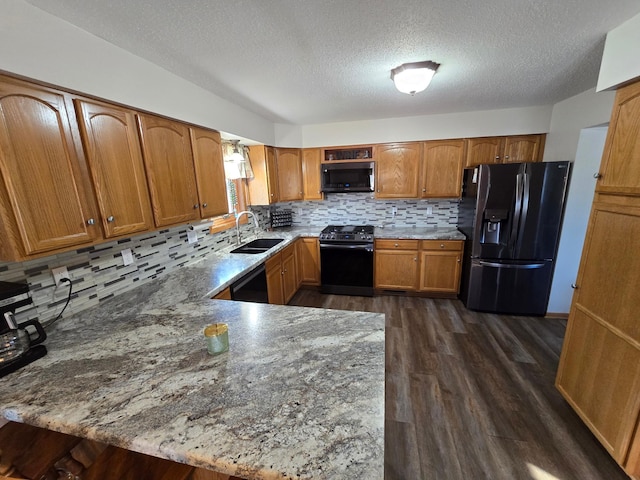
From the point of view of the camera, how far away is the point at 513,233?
2.71 m

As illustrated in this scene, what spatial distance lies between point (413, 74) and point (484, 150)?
6.34ft

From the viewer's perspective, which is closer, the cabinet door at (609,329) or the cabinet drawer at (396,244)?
the cabinet door at (609,329)

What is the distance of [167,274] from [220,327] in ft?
4.11

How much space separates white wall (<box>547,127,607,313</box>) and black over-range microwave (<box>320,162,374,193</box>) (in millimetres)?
2034

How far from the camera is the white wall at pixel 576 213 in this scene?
7.86 ft

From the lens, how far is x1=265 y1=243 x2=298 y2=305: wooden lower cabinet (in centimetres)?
267

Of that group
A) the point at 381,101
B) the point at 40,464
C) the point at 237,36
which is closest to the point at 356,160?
the point at 381,101

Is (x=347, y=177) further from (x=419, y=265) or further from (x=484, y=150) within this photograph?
(x=484, y=150)

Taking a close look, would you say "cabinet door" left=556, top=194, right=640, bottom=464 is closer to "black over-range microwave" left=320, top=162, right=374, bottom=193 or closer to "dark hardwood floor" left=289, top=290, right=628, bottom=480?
"dark hardwood floor" left=289, top=290, right=628, bottom=480

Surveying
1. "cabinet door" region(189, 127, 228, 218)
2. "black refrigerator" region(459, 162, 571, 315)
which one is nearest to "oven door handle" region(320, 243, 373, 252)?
"black refrigerator" region(459, 162, 571, 315)

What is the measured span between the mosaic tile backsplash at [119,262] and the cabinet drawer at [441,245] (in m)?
0.54

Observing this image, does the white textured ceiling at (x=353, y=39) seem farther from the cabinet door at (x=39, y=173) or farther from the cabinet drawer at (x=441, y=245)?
the cabinet drawer at (x=441, y=245)

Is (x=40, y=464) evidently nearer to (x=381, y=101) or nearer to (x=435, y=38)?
(x=435, y=38)

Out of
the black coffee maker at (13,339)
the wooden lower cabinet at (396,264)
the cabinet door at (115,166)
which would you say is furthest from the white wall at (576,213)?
the black coffee maker at (13,339)
